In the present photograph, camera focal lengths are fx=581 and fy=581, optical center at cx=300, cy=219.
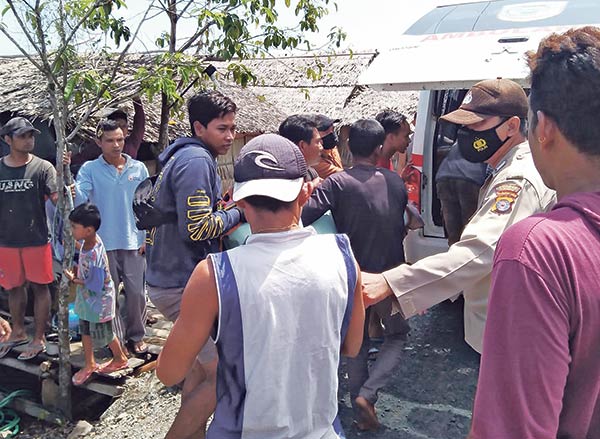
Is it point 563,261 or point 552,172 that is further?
point 552,172

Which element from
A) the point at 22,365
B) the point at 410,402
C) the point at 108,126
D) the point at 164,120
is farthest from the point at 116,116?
the point at 410,402

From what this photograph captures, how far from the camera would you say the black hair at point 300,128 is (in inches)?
152

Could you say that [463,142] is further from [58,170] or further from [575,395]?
[58,170]

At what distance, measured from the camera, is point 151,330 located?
5.37 meters

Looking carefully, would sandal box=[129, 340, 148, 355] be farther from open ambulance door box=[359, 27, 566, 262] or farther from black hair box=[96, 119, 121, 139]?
open ambulance door box=[359, 27, 566, 262]

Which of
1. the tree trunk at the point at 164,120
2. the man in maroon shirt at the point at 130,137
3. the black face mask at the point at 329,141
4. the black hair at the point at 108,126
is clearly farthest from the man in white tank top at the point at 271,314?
the tree trunk at the point at 164,120

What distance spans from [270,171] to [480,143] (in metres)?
1.20

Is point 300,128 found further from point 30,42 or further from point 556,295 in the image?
point 556,295

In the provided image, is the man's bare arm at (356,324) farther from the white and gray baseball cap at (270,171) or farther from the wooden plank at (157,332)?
the wooden plank at (157,332)

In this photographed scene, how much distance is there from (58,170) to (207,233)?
1.99 metres

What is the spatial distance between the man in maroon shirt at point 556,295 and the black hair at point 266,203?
84 centimetres

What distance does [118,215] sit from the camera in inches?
192

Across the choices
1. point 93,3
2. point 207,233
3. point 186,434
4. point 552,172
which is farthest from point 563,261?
point 93,3

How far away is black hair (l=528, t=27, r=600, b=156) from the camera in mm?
1170
